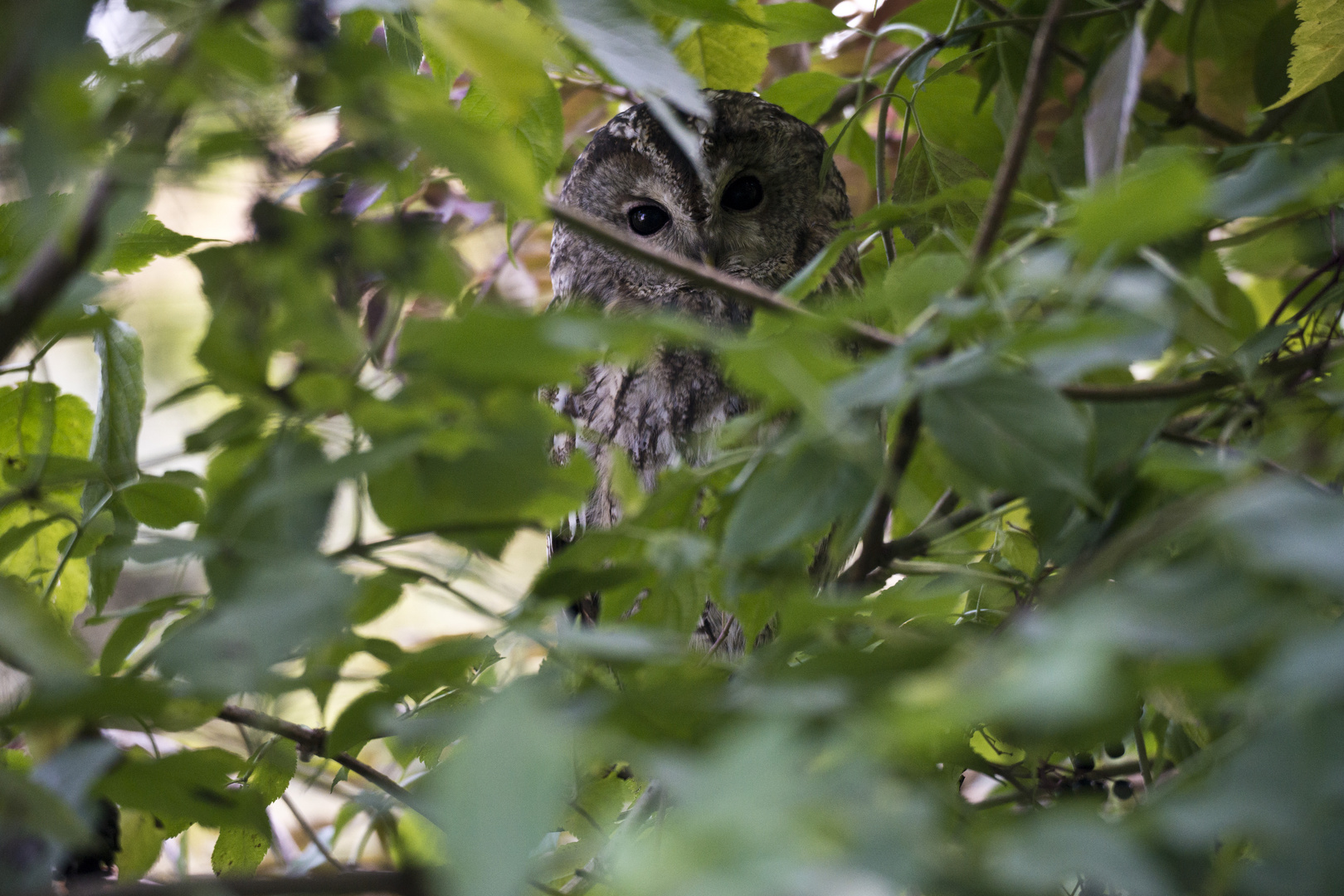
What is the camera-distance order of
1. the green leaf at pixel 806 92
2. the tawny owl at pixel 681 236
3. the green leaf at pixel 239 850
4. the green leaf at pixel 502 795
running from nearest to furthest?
the green leaf at pixel 502 795 → the green leaf at pixel 239 850 → the green leaf at pixel 806 92 → the tawny owl at pixel 681 236

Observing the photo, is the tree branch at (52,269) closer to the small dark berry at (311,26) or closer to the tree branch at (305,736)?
the small dark berry at (311,26)

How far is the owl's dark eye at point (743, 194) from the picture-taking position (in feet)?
5.67

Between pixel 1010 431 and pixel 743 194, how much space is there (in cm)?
143

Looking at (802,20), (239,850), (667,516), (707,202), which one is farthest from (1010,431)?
(707,202)

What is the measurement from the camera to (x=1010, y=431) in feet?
1.27

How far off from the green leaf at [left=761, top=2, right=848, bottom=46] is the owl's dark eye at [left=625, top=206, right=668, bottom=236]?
79 centimetres

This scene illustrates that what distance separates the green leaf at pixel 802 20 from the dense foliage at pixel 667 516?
1.18ft

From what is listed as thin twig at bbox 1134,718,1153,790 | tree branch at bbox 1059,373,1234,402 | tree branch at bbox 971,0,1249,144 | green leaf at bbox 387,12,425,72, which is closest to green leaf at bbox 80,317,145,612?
green leaf at bbox 387,12,425,72

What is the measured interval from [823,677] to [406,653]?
0.20m

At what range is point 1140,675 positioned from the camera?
352 mm

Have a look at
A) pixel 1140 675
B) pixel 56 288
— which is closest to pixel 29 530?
pixel 56 288

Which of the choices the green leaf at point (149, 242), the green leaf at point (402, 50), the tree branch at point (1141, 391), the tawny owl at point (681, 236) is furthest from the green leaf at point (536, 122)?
the tawny owl at point (681, 236)

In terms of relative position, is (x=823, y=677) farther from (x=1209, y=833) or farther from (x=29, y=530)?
(x=29, y=530)

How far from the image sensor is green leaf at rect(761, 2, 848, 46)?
954 mm
